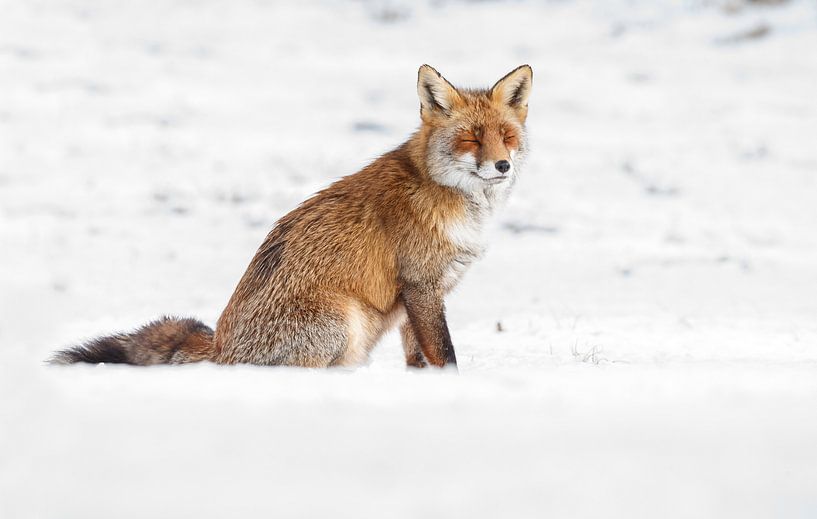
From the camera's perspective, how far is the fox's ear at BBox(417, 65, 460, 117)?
5516mm

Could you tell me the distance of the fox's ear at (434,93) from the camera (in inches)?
217

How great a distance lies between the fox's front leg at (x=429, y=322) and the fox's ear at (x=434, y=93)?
116 centimetres

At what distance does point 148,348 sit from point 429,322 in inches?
68.9

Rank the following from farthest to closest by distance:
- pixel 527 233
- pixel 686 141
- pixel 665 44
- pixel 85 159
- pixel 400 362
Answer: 1. pixel 665 44
2. pixel 686 141
3. pixel 85 159
4. pixel 527 233
5. pixel 400 362

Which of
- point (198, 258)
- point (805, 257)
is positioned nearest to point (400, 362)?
point (198, 258)

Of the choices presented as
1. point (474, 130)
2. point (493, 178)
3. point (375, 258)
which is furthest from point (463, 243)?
point (474, 130)

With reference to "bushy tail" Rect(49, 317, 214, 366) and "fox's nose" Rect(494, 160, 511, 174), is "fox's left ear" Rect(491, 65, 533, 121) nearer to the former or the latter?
"fox's nose" Rect(494, 160, 511, 174)

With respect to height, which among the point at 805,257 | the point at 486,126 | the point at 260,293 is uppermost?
the point at 486,126

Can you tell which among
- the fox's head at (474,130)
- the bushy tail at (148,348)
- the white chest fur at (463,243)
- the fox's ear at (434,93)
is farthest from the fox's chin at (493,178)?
the bushy tail at (148,348)

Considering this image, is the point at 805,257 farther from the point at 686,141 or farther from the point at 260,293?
the point at 260,293

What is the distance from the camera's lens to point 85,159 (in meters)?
13.1

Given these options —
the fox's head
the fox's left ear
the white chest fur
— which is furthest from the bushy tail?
the fox's left ear

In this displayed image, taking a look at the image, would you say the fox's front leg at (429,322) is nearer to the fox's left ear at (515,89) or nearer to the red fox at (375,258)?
the red fox at (375,258)

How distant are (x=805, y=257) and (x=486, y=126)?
6.80 meters
